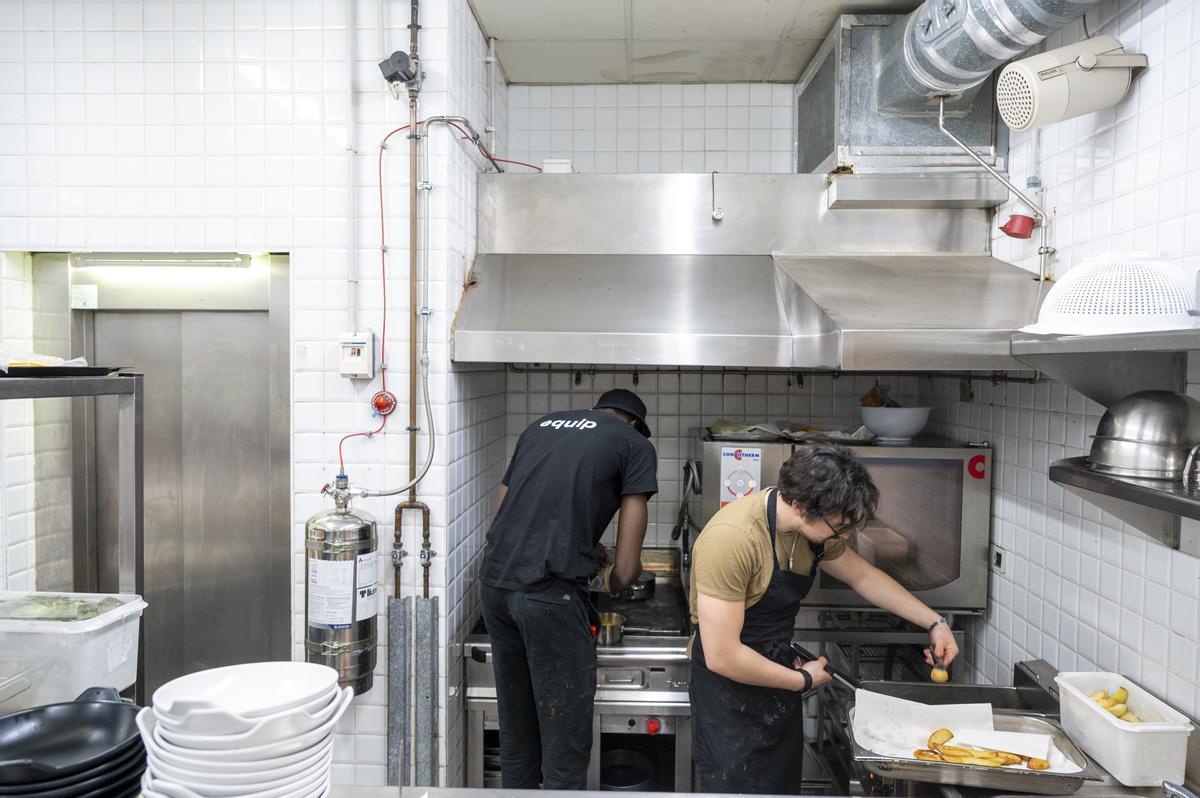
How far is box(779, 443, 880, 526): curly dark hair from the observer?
170 centimetres

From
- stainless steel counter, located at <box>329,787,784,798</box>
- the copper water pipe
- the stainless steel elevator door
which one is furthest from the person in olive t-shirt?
the stainless steel elevator door

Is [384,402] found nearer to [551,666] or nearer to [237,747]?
[551,666]

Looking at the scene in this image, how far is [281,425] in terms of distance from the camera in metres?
2.50

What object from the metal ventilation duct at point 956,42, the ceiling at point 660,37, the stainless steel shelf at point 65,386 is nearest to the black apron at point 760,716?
the metal ventilation duct at point 956,42

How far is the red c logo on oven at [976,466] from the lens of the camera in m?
2.50

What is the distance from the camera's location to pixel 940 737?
5.70 ft

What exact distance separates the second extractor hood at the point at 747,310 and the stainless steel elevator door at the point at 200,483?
878 mm

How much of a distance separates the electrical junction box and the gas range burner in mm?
1291

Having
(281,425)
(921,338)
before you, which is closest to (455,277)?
(281,425)

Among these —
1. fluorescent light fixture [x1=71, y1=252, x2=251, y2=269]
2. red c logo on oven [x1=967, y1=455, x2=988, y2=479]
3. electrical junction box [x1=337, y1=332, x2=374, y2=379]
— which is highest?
fluorescent light fixture [x1=71, y1=252, x2=251, y2=269]

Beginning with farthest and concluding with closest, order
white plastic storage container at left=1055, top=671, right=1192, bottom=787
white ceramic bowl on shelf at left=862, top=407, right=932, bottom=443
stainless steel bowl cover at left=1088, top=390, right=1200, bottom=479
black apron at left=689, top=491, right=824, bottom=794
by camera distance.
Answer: white ceramic bowl on shelf at left=862, top=407, right=932, bottom=443 → black apron at left=689, top=491, right=824, bottom=794 → white plastic storage container at left=1055, top=671, right=1192, bottom=787 → stainless steel bowl cover at left=1088, top=390, right=1200, bottom=479

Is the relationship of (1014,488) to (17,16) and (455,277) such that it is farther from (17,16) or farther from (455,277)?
A: (17,16)

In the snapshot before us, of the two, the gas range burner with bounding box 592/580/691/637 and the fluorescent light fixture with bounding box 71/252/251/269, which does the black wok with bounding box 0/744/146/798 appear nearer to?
the gas range burner with bounding box 592/580/691/637

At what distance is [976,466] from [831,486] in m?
1.12
